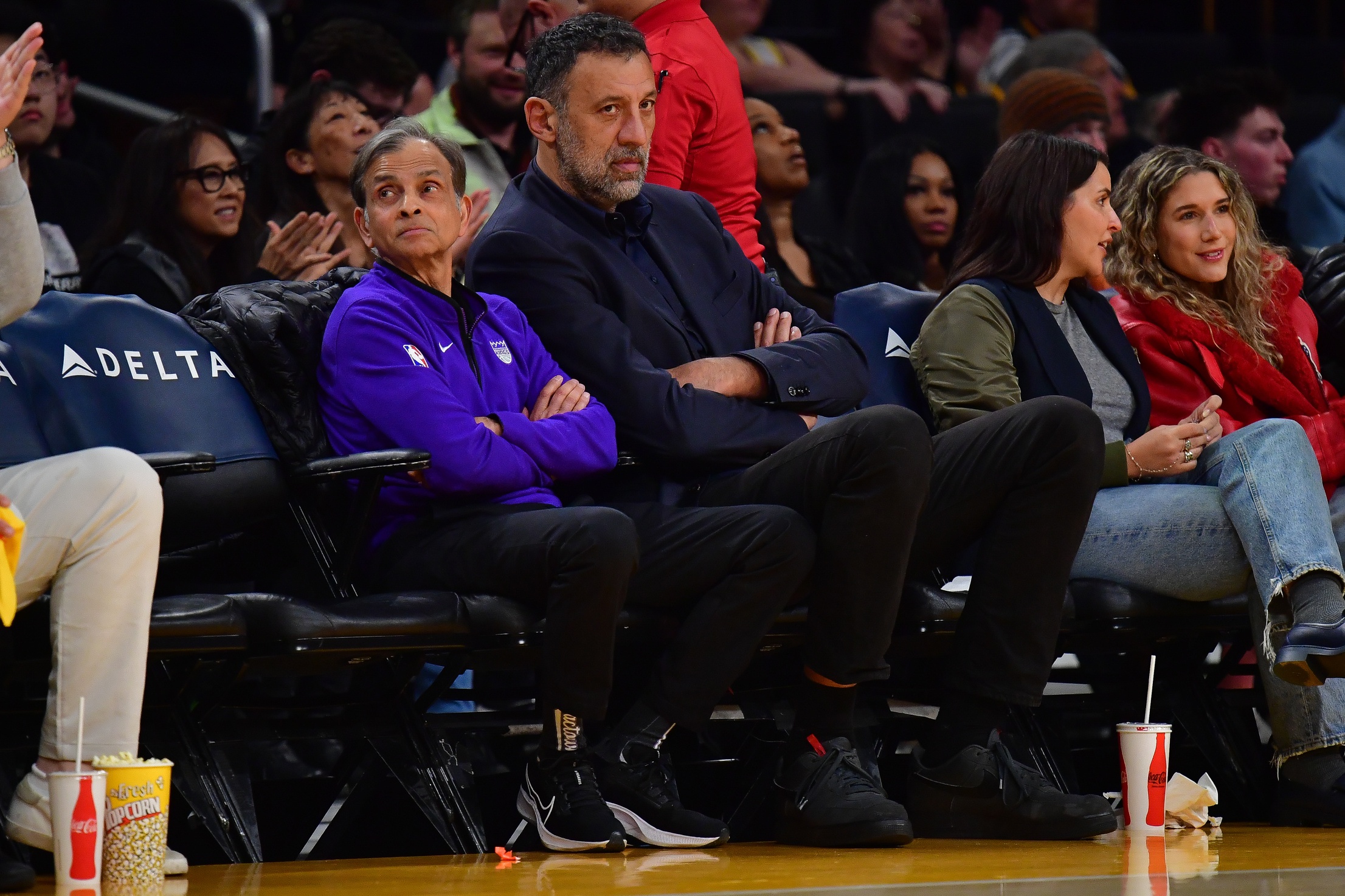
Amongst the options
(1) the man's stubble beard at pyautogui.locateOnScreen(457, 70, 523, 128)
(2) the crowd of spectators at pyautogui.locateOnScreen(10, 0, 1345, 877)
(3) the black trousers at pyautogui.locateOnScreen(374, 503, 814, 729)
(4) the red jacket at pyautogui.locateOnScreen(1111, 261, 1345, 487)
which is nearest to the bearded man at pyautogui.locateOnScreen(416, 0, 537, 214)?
(1) the man's stubble beard at pyautogui.locateOnScreen(457, 70, 523, 128)

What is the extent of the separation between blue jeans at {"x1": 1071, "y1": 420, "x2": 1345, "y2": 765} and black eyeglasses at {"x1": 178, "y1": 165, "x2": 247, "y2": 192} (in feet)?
6.41

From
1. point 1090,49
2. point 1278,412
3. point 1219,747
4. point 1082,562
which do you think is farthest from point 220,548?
point 1090,49

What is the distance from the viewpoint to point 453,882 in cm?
211

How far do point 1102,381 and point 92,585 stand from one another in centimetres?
193

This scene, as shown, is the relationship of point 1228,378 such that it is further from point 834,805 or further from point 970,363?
point 834,805

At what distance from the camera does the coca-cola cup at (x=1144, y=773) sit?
8.52 ft

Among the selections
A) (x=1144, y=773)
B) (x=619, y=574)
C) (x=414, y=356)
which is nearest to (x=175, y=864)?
(x=619, y=574)

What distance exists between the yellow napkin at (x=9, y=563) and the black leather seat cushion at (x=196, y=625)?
26 centimetres

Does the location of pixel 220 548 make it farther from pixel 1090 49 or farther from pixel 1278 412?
pixel 1090 49

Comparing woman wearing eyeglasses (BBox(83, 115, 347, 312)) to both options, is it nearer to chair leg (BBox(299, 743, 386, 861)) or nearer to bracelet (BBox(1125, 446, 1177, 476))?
chair leg (BBox(299, 743, 386, 861))

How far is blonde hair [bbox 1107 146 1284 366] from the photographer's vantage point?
3330mm

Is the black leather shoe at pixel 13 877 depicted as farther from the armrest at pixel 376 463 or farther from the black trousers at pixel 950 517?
the black trousers at pixel 950 517

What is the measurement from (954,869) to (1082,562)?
912 millimetres

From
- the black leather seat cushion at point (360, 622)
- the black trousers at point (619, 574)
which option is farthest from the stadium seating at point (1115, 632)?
the black leather seat cushion at point (360, 622)
